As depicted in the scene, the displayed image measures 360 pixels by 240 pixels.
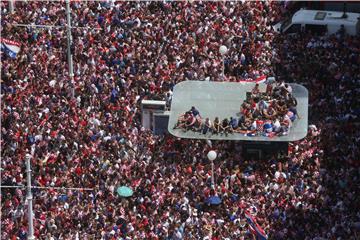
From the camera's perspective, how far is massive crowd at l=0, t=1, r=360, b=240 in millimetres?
61000

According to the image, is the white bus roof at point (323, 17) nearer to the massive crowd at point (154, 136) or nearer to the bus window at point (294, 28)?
the bus window at point (294, 28)

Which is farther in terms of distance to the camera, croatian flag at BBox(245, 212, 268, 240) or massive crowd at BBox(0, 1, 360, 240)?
massive crowd at BBox(0, 1, 360, 240)

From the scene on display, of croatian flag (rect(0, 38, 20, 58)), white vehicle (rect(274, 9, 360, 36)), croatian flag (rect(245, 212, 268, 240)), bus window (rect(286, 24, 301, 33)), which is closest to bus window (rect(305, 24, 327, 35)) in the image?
white vehicle (rect(274, 9, 360, 36))

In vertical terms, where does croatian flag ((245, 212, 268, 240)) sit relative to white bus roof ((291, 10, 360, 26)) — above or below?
below

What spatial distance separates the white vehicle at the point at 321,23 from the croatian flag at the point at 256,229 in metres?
17.2

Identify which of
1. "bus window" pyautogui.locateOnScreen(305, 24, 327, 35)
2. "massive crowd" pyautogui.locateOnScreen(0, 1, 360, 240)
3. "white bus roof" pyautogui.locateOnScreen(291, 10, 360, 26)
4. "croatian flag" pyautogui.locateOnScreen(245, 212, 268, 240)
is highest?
"white bus roof" pyautogui.locateOnScreen(291, 10, 360, 26)

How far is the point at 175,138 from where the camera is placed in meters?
66.7

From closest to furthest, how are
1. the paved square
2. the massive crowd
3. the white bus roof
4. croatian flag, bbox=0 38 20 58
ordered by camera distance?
the massive crowd < the paved square < croatian flag, bbox=0 38 20 58 < the white bus roof

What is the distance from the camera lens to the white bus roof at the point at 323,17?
7475 centimetres

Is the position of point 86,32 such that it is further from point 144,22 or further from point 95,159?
point 95,159

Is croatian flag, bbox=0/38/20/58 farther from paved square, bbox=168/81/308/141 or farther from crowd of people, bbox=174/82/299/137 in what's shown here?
crowd of people, bbox=174/82/299/137

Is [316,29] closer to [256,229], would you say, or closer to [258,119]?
[258,119]

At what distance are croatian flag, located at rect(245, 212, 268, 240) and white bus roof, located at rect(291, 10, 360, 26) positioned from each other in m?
17.4

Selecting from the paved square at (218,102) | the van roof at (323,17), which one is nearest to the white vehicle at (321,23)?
the van roof at (323,17)
